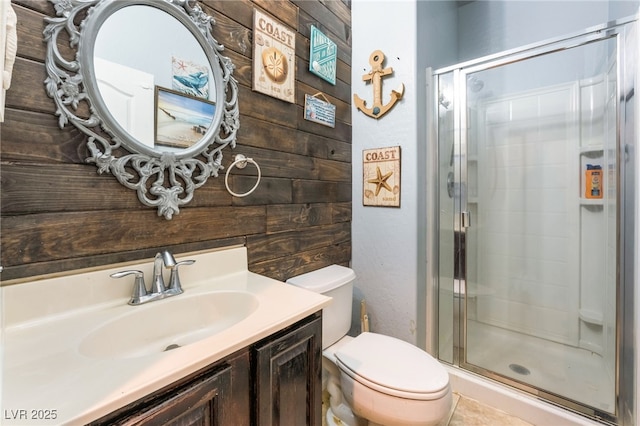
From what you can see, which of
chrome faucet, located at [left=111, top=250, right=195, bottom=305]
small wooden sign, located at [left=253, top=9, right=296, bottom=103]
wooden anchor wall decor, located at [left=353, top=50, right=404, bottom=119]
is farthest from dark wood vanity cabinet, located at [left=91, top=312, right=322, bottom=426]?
wooden anchor wall decor, located at [left=353, top=50, right=404, bottom=119]

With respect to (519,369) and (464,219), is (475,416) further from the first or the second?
(464,219)

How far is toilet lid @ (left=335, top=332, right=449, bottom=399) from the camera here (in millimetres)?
996

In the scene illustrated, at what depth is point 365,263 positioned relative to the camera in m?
1.75

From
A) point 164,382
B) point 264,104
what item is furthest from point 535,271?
point 164,382

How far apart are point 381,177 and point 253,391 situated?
1276mm

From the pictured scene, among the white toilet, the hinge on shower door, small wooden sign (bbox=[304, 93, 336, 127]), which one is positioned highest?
small wooden sign (bbox=[304, 93, 336, 127])

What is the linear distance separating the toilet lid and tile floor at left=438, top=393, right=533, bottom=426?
46 centimetres

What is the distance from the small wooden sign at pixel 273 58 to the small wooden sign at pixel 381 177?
0.59 metres

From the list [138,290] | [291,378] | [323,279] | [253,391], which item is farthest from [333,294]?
[138,290]

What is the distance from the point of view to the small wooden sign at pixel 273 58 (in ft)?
4.02

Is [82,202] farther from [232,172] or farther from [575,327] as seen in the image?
[575,327]

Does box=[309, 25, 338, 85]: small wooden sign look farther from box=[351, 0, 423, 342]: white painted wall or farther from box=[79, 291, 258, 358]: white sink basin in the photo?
box=[79, 291, 258, 358]: white sink basin

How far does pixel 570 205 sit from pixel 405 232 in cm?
107

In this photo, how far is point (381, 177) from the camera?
5.42 feet
